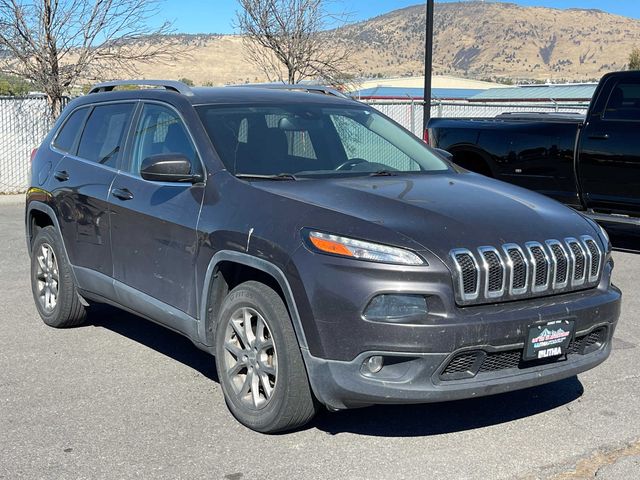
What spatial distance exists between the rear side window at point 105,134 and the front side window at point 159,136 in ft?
0.66

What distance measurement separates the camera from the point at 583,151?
10062 millimetres

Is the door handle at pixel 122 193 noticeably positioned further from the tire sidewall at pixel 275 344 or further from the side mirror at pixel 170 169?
the tire sidewall at pixel 275 344

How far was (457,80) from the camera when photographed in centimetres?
8656

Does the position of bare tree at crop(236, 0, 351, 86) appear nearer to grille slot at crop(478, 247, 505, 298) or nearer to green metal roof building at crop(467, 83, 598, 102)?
grille slot at crop(478, 247, 505, 298)

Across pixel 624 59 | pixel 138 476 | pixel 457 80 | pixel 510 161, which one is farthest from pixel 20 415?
pixel 624 59

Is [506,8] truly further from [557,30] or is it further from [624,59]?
[624,59]

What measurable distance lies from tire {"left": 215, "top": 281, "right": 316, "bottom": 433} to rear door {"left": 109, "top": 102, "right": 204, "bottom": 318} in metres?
0.41

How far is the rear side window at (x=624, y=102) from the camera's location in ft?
32.6

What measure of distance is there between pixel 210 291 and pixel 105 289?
54.1 inches

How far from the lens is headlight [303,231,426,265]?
4.02 m

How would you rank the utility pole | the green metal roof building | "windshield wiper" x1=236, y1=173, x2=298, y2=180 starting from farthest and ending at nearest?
the green metal roof building, the utility pole, "windshield wiper" x1=236, y1=173, x2=298, y2=180

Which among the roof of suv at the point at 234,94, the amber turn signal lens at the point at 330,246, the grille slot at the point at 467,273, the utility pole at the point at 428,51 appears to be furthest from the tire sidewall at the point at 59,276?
the utility pole at the point at 428,51


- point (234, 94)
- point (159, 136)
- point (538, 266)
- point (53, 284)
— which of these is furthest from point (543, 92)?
point (538, 266)

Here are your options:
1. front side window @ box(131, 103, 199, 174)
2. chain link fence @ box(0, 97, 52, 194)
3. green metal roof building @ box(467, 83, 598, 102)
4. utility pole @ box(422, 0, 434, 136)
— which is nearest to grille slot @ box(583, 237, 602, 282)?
front side window @ box(131, 103, 199, 174)
